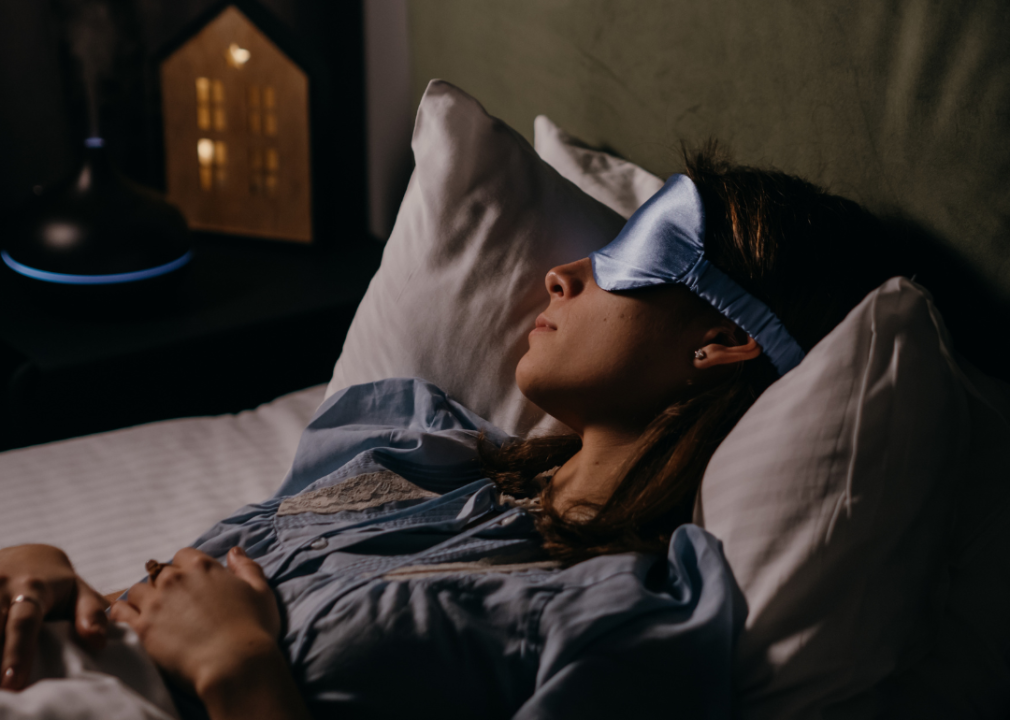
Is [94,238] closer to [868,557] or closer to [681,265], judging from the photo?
[681,265]

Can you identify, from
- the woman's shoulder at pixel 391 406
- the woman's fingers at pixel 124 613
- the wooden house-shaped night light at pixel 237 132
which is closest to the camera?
the woman's fingers at pixel 124 613

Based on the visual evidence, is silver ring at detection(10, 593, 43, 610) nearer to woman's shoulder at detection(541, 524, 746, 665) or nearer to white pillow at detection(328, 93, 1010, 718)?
woman's shoulder at detection(541, 524, 746, 665)

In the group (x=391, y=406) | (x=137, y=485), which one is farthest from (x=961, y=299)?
(x=137, y=485)

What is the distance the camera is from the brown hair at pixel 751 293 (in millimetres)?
786

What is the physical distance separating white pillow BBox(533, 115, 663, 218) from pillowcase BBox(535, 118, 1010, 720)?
475mm

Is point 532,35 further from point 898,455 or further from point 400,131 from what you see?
point 898,455

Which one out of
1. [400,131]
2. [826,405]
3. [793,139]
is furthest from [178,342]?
[826,405]

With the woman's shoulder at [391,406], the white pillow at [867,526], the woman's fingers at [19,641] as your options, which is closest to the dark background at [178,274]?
the woman's shoulder at [391,406]

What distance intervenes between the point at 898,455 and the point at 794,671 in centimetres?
19

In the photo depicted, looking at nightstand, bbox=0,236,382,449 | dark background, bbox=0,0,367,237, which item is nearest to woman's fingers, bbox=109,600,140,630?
nightstand, bbox=0,236,382,449

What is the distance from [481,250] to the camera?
1.04 m

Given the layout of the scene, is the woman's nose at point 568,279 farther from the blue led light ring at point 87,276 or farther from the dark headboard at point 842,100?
the blue led light ring at point 87,276

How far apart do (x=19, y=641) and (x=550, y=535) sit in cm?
46

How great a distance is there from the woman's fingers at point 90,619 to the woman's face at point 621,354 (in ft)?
1.49
